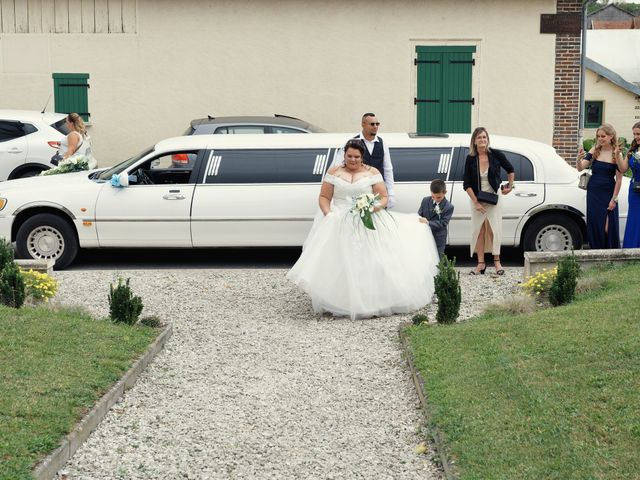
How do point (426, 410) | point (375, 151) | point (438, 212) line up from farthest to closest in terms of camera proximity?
point (375, 151) → point (438, 212) → point (426, 410)

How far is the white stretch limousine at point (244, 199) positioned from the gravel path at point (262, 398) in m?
1.38

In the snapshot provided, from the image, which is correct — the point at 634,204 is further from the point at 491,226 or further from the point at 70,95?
the point at 70,95

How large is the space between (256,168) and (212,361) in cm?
477

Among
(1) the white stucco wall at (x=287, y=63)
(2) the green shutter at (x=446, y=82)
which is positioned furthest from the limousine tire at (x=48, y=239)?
(2) the green shutter at (x=446, y=82)

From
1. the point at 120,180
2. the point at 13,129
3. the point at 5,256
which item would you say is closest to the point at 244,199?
the point at 120,180

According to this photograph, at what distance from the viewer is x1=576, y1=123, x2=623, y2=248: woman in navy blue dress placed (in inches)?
511

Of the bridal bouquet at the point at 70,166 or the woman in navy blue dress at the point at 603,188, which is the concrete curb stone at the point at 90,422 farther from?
the bridal bouquet at the point at 70,166

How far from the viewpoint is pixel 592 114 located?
4747 centimetres

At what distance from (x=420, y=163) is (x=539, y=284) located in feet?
9.96

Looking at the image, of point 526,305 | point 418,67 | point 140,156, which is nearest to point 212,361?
point 526,305

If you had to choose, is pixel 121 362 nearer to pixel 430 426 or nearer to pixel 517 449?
pixel 430 426

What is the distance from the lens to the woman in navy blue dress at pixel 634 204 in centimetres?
1270

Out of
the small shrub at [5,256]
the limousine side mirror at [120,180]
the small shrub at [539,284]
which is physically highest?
the limousine side mirror at [120,180]

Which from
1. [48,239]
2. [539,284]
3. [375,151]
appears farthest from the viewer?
[48,239]
